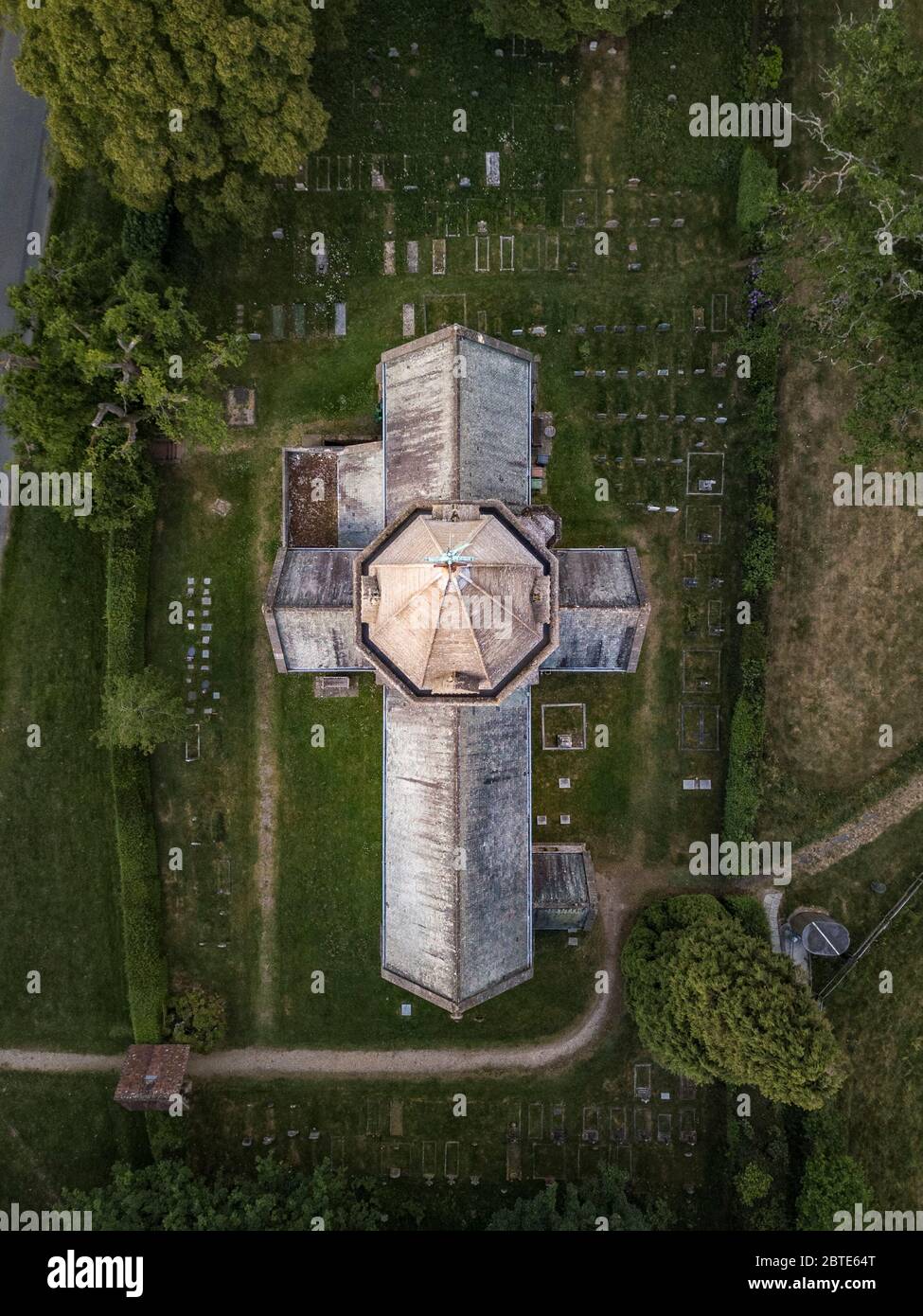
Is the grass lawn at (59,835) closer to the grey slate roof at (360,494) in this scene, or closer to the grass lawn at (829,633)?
the grey slate roof at (360,494)

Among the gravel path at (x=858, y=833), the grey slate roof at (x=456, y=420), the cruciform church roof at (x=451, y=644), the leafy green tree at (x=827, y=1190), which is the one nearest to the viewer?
the cruciform church roof at (x=451, y=644)

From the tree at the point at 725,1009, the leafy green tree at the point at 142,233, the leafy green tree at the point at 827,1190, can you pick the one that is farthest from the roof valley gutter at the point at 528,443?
the leafy green tree at the point at 827,1190

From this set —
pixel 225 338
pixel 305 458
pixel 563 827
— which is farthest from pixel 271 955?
pixel 225 338

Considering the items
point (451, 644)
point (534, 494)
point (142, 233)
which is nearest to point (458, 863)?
point (451, 644)

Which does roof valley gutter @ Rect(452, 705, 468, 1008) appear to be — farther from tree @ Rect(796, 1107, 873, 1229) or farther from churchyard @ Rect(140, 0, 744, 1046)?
tree @ Rect(796, 1107, 873, 1229)

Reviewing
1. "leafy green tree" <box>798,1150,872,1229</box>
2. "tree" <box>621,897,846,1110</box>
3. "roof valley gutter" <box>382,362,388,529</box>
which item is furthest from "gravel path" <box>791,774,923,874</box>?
"roof valley gutter" <box>382,362,388,529</box>

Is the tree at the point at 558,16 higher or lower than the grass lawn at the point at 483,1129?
higher

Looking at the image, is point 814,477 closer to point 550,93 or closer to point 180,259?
point 550,93
